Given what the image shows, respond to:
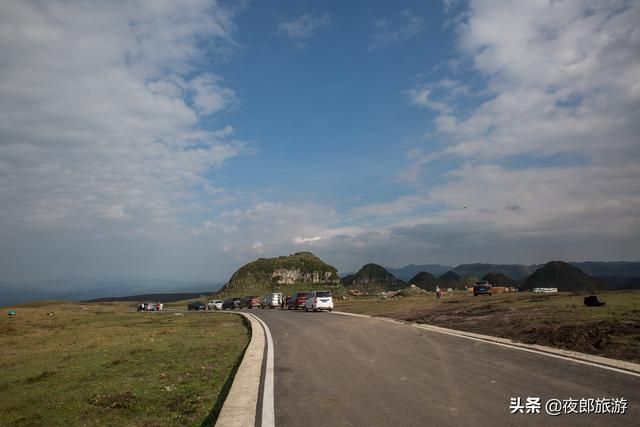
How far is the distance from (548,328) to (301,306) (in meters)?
33.9

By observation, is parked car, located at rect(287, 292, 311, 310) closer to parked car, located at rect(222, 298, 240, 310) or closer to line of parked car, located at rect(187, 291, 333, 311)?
line of parked car, located at rect(187, 291, 333, 311)

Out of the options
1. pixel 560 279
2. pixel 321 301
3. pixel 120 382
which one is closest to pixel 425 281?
pixel 560 279

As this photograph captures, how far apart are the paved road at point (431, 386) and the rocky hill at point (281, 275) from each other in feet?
382

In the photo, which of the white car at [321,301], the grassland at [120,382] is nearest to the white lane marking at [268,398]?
the grassland at [120,382]

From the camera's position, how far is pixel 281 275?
5536 inches

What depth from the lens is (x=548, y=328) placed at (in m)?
16.5

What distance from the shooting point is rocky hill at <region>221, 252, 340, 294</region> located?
13266 cm

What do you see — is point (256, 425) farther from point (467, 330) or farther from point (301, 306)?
point (301, 306)

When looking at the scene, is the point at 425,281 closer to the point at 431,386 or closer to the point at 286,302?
the point at 286,302

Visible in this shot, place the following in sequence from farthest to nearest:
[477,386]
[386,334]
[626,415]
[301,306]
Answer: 1. [301,306]
2. [386,334]
3. [477,386]
4. [626,415]

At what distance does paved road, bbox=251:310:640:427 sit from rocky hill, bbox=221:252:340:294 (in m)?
116

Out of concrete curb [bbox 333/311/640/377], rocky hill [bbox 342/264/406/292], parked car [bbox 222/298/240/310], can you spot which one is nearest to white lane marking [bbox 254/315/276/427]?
concrete curb [bbox 333/311/640/377]

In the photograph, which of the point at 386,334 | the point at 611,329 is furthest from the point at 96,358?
the point at 611,329

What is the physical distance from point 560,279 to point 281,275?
78653mm
